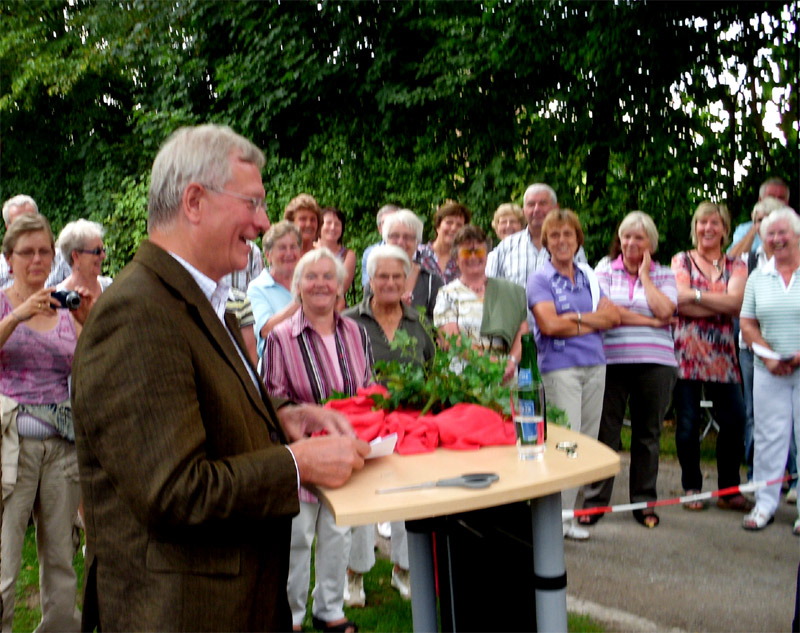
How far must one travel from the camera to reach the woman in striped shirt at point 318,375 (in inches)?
151

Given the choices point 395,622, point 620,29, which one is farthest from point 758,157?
point 395,622

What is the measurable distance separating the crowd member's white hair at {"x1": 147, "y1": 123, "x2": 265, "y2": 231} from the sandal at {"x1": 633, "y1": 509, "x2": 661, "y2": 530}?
14.4 feet

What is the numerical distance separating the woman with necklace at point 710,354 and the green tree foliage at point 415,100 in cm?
192

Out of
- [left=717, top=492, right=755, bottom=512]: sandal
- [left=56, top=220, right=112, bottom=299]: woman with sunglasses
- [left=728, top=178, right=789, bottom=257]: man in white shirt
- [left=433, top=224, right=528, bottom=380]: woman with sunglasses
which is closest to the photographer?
[left=56, top=220, right=112, bottom=299]: woman with sunglasses

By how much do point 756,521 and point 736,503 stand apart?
0.43 meters

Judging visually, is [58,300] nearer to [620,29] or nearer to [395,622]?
[395,622]

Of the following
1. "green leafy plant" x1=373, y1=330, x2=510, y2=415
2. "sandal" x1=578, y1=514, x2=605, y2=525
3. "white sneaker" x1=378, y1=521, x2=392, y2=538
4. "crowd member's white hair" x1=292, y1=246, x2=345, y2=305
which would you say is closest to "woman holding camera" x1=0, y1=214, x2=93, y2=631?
"crowd member's white hair" x1=292, y1=246, x2=345, y2=305

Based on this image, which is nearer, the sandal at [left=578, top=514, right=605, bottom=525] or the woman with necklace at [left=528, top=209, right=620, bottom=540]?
the woman with necklace at [left=528, top=209, right=620, bottom=540]

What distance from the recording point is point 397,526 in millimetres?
4422

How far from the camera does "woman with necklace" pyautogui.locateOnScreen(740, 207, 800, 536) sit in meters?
5.29

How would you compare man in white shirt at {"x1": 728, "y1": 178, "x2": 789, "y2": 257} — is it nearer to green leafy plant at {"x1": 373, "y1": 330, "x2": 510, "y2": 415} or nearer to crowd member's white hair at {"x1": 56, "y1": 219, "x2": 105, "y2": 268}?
green leafy plant at {"x1": 373, "y1": 330, "x2": 510, "y2": 415}

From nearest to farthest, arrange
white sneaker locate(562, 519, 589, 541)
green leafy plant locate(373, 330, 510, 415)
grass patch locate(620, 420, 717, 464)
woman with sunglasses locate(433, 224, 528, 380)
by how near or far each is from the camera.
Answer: green leafy plant locate(373, 330, 510, 415) < woman with sunglasses locate(433, 224, 528, 380) < white sneaker locate(562, 519, 589, 541) < grass patch locate(620, 420, 717, 464)

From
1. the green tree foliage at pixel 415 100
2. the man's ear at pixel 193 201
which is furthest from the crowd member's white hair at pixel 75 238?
the green tree foliage at pixel 415 100

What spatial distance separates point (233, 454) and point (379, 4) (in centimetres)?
943
